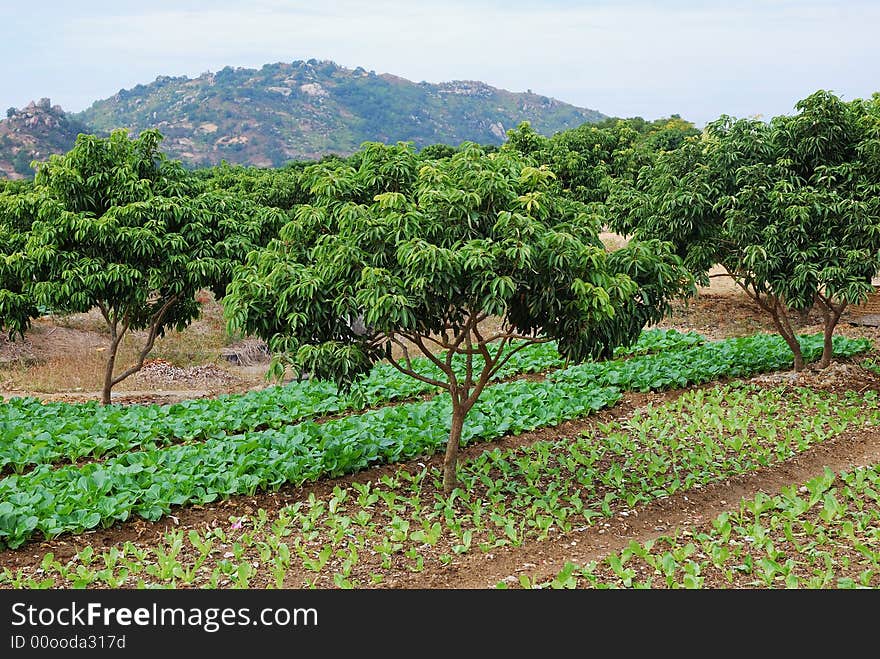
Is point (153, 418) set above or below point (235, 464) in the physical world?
below

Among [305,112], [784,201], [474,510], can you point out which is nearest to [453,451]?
[474,510]

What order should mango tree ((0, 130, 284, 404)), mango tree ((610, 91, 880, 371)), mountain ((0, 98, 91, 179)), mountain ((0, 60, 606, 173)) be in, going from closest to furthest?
mango tree ((0, 130, 284, 404))
mango tree ((610, 91, 880, 371))
mountain ((0, 98, 91, 179))
mountain ((0, 60, 606, 173))

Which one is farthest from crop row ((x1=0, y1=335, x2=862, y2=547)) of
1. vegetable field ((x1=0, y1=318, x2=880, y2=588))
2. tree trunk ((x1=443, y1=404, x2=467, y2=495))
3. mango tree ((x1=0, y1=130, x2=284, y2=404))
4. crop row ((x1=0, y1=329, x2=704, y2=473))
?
mango tree ((x1=0, y1=130, x2=284, y2=404))

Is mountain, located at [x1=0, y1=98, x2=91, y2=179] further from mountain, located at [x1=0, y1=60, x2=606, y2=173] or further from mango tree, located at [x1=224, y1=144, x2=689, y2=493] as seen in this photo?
mango tree, located at [x1=224, y1=144, x2=689, y2=493]

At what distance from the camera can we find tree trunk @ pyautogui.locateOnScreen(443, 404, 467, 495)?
9375 millimetres

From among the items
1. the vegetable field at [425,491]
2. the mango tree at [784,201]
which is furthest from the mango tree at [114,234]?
the mango tree at [784,201]

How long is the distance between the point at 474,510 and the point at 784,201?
8209mm

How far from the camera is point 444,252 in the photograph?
7371 millimetres

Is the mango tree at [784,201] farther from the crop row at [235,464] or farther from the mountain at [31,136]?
the mountain at [31,136]

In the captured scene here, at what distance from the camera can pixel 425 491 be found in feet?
31.6

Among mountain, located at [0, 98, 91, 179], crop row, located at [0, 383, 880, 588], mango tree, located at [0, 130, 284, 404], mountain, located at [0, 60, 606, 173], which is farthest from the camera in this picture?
mountain, located at [0, 60, 606, 173]

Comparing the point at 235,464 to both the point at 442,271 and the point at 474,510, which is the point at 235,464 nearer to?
the point at 474,510

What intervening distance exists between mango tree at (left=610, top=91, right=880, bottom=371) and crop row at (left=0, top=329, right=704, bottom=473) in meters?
5.53

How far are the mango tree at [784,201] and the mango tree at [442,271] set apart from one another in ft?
17.6
